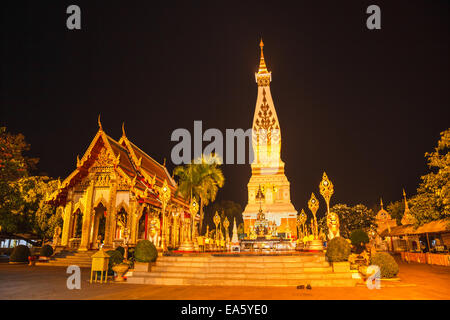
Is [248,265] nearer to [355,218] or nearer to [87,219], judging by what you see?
[87,219]

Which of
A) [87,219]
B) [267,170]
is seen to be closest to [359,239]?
[87,219]

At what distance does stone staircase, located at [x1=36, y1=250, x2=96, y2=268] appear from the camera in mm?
19073

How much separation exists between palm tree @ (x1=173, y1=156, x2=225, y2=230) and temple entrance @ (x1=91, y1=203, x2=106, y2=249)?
7612 millimetres

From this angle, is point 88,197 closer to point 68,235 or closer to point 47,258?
point 68,235

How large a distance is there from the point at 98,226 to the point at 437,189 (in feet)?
87.9

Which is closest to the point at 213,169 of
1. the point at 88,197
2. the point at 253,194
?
the point at 88,197

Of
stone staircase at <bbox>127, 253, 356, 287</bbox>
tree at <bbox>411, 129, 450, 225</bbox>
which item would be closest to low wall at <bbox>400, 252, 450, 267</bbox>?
tree at <bbox>411, 129, 450, 225</bbox>

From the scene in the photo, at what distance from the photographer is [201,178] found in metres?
25.3

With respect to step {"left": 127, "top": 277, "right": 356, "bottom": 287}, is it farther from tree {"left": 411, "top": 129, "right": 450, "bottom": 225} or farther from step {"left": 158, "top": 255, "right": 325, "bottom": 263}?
tree {"left": 411, "top": 129, "right": 450, "bottom": 225}

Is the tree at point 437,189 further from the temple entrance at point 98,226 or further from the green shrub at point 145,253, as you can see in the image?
the temple entrance at point 98,226

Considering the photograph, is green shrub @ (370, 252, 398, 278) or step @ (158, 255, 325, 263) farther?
step @ (158, 255, 325, 263)

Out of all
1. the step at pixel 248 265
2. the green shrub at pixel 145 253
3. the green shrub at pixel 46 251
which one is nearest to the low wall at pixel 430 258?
the step at pixel 248 265
